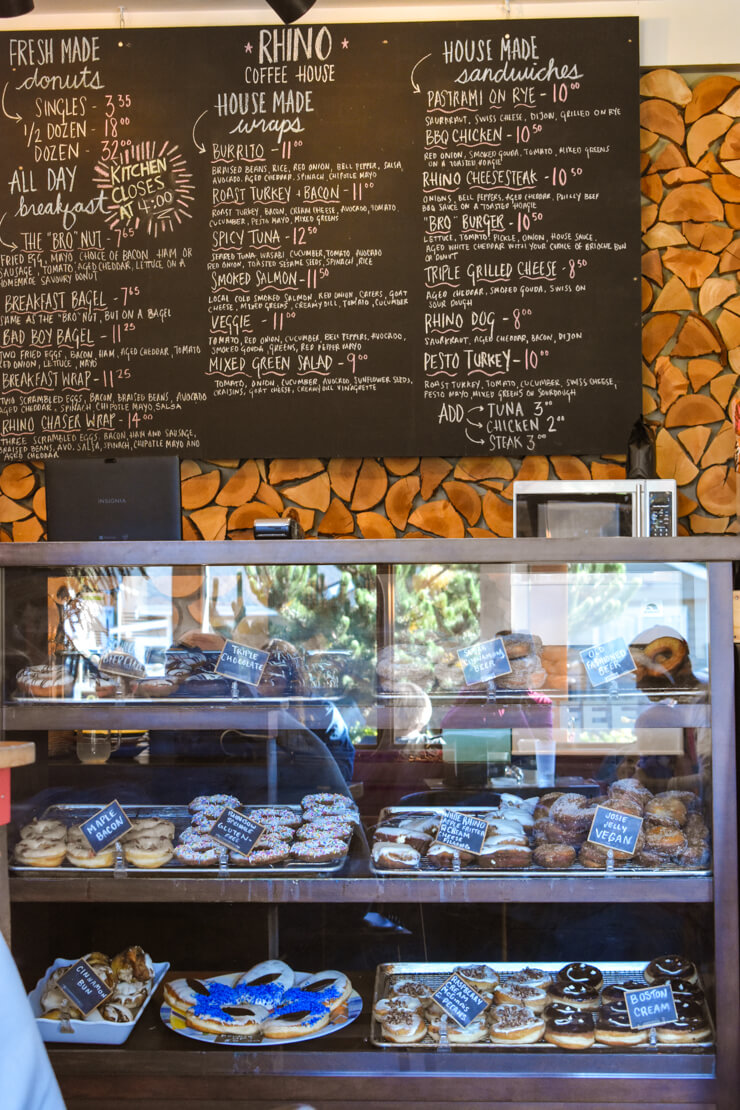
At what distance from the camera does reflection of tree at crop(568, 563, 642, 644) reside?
2.20 meters

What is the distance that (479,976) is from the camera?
7.79 feet

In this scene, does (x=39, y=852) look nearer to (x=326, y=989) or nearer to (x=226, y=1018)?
(x=226, y=1018)

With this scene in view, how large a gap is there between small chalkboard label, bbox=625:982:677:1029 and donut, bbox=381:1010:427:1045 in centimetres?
49

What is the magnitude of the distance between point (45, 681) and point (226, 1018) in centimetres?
91

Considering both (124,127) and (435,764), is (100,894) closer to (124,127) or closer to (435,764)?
(435,764)

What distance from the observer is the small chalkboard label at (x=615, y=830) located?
7.27 ft

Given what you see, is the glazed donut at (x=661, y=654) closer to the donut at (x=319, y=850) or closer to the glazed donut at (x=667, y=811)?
the glazed donut at (x=667, y=811)

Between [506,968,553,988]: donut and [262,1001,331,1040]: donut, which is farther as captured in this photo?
[506,968,553,988]: donut

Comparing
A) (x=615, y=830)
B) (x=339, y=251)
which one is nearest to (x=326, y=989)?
(x=615, y=830)

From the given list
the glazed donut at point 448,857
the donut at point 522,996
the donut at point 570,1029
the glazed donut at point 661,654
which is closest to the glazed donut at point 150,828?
the glazed donut at point 448,857

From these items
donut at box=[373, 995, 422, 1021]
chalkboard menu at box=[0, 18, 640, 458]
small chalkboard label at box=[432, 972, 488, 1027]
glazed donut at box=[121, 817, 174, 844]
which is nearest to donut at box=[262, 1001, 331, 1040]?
donut at box=[373, 995, 422, 1021]

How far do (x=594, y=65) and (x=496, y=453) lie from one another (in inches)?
54.3

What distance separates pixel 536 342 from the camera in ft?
10.6

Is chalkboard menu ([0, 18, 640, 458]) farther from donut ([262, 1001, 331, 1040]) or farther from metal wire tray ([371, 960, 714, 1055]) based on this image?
donut ([262, 1001, 331, 1040])
